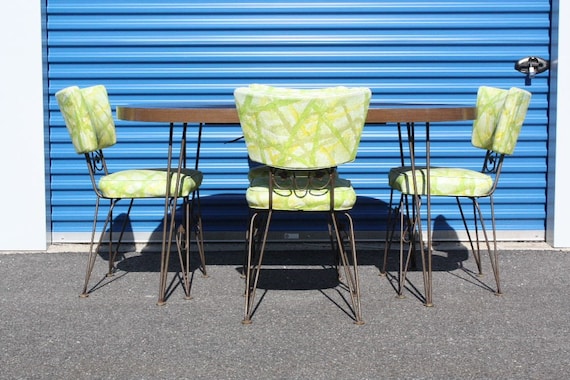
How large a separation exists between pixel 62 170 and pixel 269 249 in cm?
151

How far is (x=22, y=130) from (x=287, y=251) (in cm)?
192

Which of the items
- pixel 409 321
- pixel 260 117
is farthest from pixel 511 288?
pixel 260 117

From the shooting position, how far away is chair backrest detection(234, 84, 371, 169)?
4613 millimetres

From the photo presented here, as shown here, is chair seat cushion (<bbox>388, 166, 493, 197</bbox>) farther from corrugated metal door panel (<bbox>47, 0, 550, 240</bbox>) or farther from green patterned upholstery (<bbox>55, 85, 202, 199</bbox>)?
corrugated metal door panel (<bbox>47, 0, 550, 240</bbox>)

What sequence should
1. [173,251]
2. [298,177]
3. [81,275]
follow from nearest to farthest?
1. [298,177]
2. [81,275]
3. [173,251]

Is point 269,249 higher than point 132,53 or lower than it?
lower

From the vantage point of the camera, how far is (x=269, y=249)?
693 cm

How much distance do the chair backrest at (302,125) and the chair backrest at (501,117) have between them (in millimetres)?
977

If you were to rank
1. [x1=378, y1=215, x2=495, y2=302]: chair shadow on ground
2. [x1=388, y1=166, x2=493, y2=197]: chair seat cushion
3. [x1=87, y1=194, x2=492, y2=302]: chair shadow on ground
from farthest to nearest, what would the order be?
1. [x1=87, y1=194, x2=492, y2=302]: chair shadow on ground
2. [x1=378, y1=215, x2=495, y2=302]: chair shadow on ground
3. [x1=388, y1=166, x2=493, y2=197]: chair seat cushion

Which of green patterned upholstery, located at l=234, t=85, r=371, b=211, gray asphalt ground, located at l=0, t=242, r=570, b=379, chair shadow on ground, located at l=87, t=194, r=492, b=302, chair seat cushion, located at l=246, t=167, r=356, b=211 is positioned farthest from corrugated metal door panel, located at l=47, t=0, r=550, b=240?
green patterned upholstery, located at l=234, t=85, r=371, b=211

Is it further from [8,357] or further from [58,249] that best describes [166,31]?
[8,357]

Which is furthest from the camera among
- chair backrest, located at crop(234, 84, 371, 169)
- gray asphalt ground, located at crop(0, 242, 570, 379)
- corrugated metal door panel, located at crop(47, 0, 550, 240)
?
corrugated metal door panel, located at crop(47, 0, 550, 240)

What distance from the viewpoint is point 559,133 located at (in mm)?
6812

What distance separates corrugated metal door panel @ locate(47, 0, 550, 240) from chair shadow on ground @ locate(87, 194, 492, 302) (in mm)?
55
